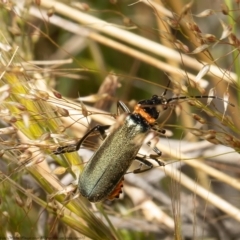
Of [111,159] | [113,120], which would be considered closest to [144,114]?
[111,159]

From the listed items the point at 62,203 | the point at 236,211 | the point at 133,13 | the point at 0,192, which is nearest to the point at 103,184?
the point at 62,203

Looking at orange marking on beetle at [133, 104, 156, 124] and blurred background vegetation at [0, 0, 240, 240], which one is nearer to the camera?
blurred background vegetation at [0, 0, 240, 240]

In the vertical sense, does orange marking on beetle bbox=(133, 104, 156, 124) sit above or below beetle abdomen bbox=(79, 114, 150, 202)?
above

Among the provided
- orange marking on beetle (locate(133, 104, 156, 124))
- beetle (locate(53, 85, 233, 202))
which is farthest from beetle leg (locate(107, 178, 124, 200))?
orange marking on beetle (locate(133, 104, 156, 124))

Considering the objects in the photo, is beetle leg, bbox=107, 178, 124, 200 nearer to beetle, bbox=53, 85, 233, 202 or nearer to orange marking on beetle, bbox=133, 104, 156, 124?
beetle, bbox=53, 85, 233, 202

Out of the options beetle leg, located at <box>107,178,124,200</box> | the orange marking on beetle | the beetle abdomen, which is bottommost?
beetle leg, located at <box>107,178,124,200</box>

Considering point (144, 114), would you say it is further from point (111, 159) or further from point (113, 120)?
point (113, 120)

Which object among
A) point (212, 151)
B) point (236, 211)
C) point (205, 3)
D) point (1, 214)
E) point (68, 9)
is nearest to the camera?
point (1, 214)

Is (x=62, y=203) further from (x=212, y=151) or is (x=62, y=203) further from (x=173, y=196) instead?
(x=212, y=151)

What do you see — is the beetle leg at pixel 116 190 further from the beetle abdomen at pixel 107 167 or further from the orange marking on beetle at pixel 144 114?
the orange marking on beetle at pixel 144 114

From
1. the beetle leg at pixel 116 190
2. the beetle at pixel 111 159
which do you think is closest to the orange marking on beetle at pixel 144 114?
the beetle at pixel 111 159
